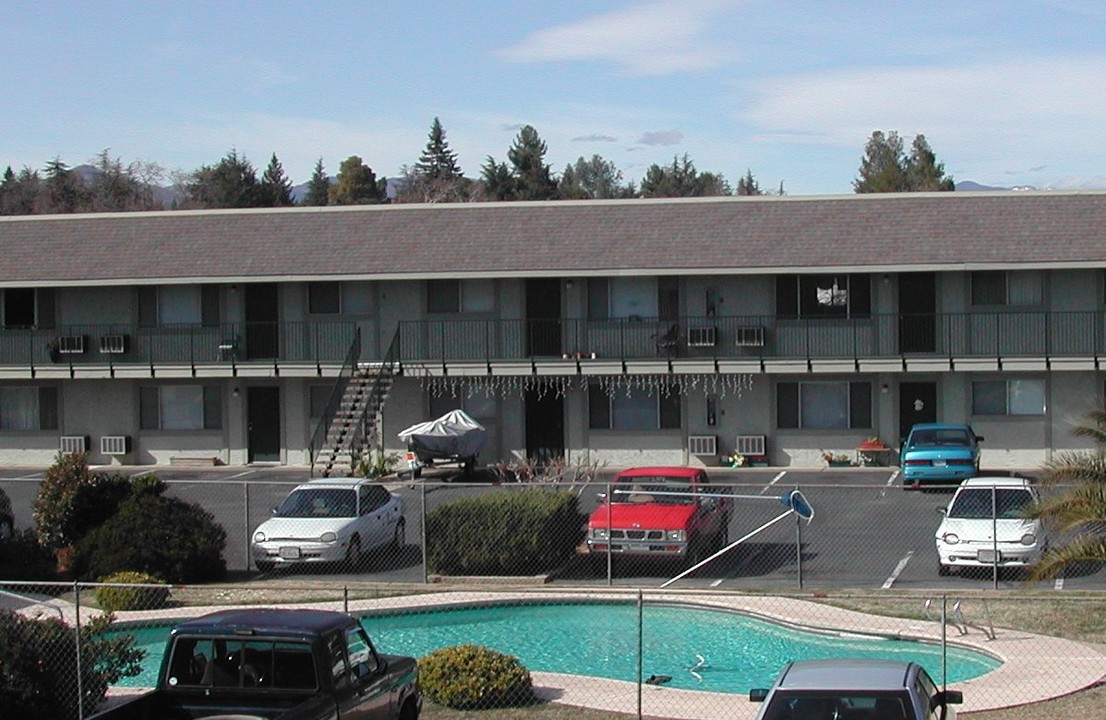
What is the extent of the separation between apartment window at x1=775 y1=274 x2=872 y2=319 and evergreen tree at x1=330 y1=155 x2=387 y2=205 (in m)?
68.5

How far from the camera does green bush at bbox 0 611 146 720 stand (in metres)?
14.5

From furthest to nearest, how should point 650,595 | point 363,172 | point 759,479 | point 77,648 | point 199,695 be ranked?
point 363,172 < point 759,479 < point 650,595 < point 77,648 < point 199,695

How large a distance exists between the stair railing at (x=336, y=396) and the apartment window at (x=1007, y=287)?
603 inches

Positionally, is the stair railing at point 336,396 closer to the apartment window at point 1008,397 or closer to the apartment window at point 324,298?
the apartment window at point 324,298

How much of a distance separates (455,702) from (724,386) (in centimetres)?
2299

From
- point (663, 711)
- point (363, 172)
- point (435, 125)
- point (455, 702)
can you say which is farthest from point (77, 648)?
point (435, 125)

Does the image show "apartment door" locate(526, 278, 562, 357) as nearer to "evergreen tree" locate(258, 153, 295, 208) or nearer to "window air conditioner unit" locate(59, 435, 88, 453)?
"window air conditioner unit" locate(59, 435, 88, 453)

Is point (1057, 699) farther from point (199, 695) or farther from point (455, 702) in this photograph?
point (199, 695)

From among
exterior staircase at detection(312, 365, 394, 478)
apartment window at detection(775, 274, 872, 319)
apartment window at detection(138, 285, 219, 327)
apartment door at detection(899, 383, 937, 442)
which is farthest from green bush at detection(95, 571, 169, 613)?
apartment door at detection(899, 383, 937, 442)

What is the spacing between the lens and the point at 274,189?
10075 cm

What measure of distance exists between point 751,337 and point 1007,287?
629 cm

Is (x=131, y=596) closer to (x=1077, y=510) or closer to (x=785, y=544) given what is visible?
(x=785, y=544)

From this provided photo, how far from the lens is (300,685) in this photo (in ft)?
41.8

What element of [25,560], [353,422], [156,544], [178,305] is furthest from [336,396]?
[156,544]
